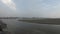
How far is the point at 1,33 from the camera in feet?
32.1

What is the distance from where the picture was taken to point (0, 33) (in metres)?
9.77

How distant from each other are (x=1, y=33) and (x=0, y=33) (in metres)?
0.08
